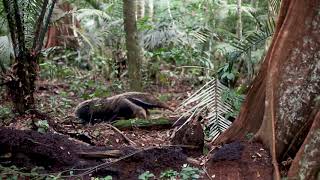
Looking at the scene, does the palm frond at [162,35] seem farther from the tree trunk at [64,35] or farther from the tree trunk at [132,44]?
the tree trunk at [64,35]

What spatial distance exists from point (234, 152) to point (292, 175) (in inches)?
26.7

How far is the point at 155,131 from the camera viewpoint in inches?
254

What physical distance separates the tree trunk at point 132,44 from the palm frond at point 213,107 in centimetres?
269

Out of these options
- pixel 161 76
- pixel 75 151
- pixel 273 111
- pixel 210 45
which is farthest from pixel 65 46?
pixel 273 111

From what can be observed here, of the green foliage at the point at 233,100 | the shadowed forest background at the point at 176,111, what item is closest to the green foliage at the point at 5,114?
the shadowed forest background at the point at 176,111

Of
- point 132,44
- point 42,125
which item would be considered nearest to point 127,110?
point 132,44

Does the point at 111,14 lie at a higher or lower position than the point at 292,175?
higher

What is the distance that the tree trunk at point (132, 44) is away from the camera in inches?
327

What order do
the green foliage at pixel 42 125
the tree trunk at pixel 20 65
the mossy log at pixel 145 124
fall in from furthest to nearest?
the mossy log at pixel 145 124
the tree trunk at pixel 20 65
the green foliage at pixel 42 125

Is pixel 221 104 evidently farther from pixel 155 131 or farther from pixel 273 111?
pixel 273 111

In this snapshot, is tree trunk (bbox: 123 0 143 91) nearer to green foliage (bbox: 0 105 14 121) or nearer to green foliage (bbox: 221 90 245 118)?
green foliage (bbox: 0 105 14 121)

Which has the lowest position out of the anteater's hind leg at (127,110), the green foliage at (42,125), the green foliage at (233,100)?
the anteater's hind leg at (127,110)

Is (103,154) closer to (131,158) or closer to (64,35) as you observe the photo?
(131,158)

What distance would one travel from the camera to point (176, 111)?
7.72 m
